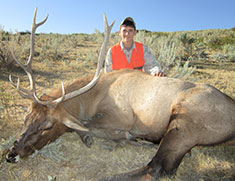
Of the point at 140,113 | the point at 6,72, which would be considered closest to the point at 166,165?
the point at 140,113

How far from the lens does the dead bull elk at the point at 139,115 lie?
236 cm

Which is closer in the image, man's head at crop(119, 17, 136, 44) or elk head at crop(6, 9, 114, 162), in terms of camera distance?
elk head at crop(6, 9, 114, 162)

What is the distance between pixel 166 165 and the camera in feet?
7.44

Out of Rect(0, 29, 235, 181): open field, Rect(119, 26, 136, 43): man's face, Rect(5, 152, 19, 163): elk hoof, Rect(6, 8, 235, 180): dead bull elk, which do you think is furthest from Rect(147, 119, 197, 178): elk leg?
Rect(119, 26, 136, 43): man's face

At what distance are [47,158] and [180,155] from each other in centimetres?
178

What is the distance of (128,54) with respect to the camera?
4.65 meters

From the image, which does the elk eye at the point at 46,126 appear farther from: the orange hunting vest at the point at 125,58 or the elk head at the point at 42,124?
the orange hunting vest at the point at 125,58

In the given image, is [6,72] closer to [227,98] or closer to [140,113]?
[140,113]

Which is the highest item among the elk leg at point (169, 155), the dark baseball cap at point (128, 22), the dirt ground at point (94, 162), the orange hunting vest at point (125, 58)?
the dark baseball cap at point (128, 22)

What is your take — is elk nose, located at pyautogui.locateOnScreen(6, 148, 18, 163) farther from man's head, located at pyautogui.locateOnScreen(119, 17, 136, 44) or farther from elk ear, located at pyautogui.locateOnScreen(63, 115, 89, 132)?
man's head, located at pyautogui.locateOnScreen(119, 17, 136, 44)

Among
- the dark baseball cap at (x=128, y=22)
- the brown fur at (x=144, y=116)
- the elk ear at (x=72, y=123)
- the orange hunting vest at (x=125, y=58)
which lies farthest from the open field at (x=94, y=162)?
the dark baseball cap at (x=128, y=22)

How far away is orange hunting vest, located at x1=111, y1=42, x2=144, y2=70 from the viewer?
4559mm

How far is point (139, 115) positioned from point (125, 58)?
6.66 feet

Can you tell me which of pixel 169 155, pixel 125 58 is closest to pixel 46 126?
pixel 169 155
